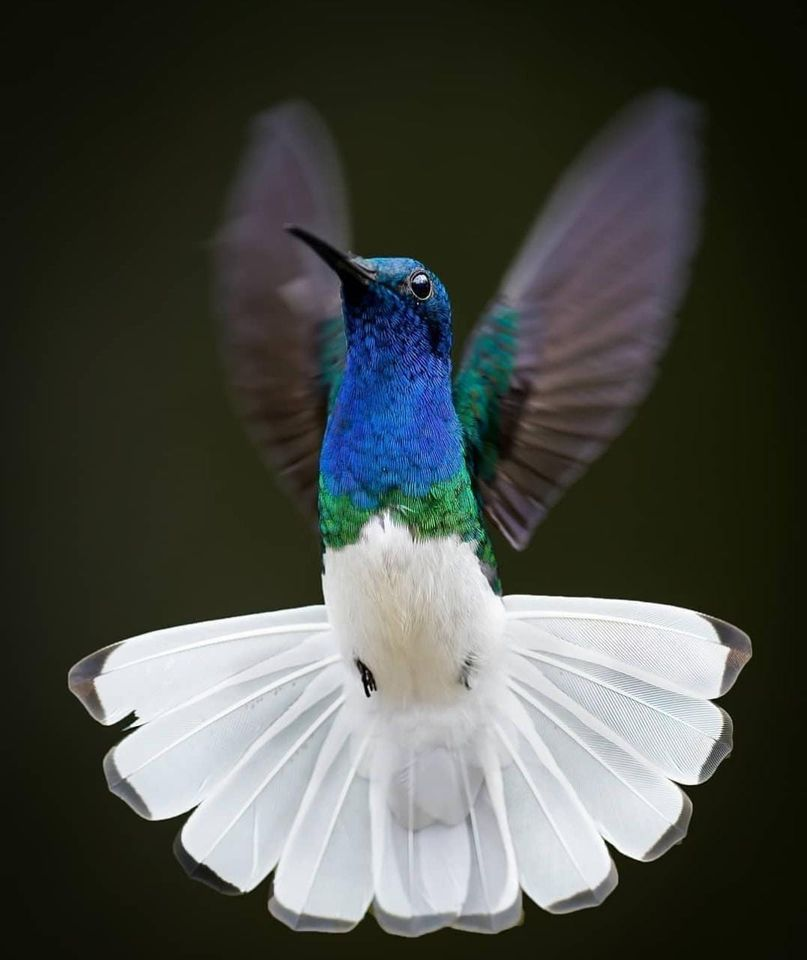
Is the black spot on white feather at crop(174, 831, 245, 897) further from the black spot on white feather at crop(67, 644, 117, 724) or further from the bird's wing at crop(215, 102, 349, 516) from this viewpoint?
the bird's wing at crop(215, 102, 349, 516)

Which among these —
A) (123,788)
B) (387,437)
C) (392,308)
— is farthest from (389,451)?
(123,788)

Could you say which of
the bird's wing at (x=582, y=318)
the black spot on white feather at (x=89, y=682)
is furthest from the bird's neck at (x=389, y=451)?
the black spot on white feather at (x=89, y=682)

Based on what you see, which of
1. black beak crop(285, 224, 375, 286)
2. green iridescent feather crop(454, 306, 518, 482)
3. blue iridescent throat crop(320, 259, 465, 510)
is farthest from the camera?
green iridescent feather crop(454, 306, 518, 482)

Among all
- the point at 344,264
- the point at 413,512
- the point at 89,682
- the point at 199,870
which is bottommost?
the point at 199,870

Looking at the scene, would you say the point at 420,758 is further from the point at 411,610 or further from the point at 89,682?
the point at 89,682

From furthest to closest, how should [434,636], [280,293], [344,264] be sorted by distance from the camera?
[280,293]
[434,636]
[344,264]

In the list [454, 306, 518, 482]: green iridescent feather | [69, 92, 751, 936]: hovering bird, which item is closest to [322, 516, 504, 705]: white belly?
[69, 92, 751, 936]: hovering bird
